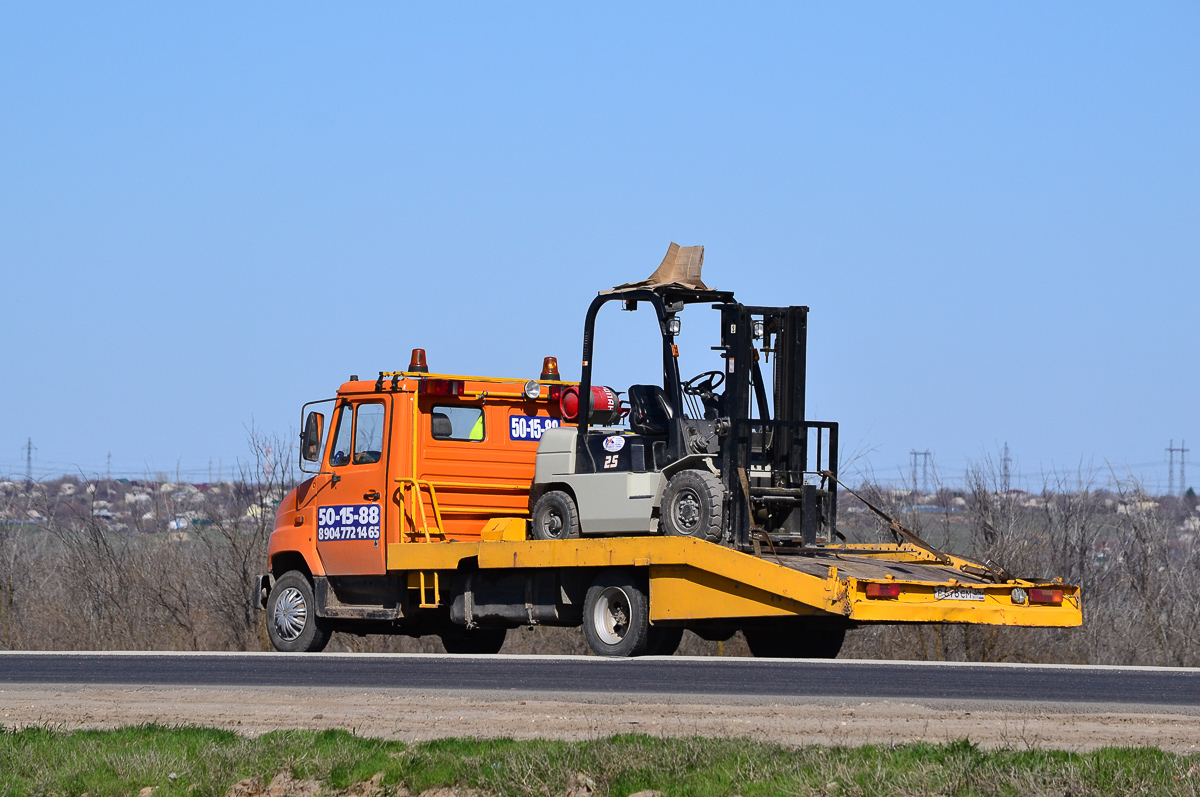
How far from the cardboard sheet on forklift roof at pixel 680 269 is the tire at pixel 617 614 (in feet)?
9.46

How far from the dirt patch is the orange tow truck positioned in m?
3.32

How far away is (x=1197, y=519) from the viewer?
27.7m

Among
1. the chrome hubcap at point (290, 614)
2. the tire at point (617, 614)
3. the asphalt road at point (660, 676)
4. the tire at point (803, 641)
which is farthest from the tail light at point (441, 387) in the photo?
the tire at point (803, 641)

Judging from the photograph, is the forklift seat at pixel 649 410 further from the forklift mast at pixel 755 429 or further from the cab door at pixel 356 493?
the cab door at pixel 356 493

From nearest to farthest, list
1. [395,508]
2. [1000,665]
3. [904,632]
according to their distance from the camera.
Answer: [1000,665] < [395,508] < [904,632]

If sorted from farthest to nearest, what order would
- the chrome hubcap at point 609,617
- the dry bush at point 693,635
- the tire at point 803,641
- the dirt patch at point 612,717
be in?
the dry bush at point 693,635
the tire at point 803,641
the chrome hubcap at point 609,617
the dirt patch at point 612,717

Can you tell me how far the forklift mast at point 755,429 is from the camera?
1534cm

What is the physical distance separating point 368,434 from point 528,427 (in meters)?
1.79

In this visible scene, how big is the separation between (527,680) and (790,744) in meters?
3.89

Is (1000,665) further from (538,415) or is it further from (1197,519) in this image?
(1197,519)

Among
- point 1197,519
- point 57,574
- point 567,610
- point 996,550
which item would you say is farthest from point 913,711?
point 57,574

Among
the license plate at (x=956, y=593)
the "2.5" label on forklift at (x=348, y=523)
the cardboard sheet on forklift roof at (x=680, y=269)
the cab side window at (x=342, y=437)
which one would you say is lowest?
the license plate at (x=956, y=593)

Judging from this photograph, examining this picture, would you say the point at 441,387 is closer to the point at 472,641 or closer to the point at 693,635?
the point at 472,641

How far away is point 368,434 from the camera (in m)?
17.7
